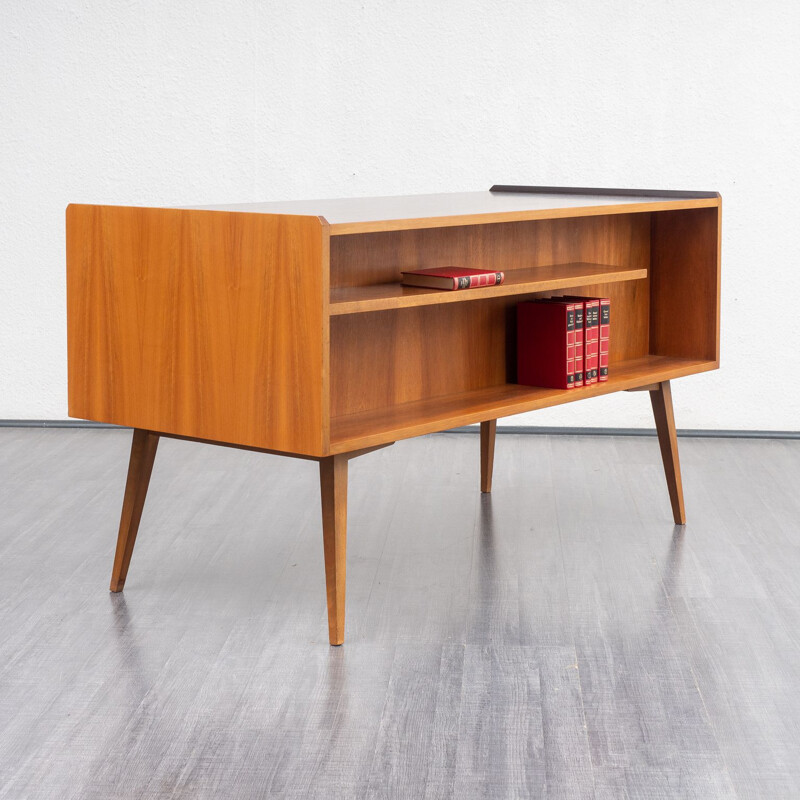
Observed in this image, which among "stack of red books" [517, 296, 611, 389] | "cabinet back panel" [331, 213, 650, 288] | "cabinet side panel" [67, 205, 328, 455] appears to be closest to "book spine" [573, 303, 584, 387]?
"stack of red books" [517, 296, 611, 389]

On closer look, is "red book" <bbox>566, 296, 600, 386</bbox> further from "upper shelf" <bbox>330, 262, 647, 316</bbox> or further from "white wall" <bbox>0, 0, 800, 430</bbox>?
"white wall" <bbox>0, 0, 800, 430</bbox>

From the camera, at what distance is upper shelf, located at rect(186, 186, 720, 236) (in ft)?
7.79

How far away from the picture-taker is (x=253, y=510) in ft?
11.4

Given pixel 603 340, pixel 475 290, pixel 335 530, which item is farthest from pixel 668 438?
pixel 335 530

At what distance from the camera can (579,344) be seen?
2.98 m

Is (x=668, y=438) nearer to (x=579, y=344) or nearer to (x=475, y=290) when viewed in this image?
(x=579, y=344)

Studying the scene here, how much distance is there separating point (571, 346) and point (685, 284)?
0.60 m

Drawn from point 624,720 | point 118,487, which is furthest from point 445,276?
point 118,487

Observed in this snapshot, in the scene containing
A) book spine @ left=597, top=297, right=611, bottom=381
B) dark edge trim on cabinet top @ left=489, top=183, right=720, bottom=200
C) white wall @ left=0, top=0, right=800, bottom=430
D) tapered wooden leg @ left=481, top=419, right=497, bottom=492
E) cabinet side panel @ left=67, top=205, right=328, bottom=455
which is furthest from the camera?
white wall @ left=0, top=0, right=800, bottom=430

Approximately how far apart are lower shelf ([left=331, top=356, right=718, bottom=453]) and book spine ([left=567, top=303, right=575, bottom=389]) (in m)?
0.03

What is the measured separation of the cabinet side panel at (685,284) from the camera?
129 inches

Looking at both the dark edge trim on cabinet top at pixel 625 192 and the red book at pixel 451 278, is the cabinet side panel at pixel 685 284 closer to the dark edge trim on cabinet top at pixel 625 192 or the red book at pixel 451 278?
the dark edge trim on cabinet top at pixel 625 192

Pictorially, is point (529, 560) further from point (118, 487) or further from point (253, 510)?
point (118, 487)

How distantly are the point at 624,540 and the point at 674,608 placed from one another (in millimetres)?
526
